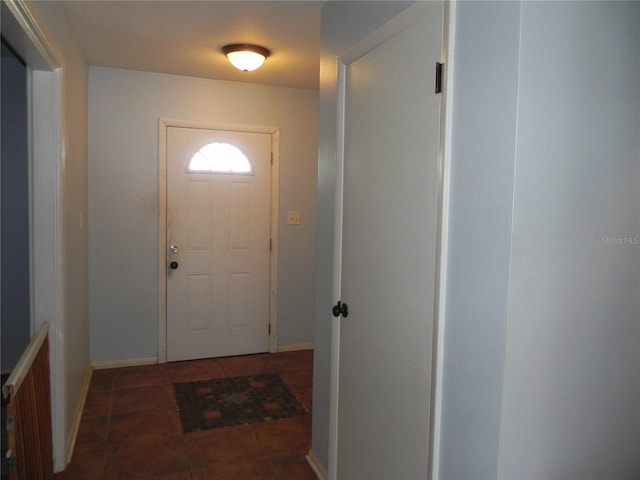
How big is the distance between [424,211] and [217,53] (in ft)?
7.54

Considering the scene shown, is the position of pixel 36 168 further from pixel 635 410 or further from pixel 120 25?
pixel 635 410

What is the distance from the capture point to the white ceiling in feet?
8.02

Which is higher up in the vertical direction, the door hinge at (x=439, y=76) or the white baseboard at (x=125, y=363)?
the door hinge at (x=439, y=76)

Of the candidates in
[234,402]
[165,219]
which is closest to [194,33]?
[165,219]

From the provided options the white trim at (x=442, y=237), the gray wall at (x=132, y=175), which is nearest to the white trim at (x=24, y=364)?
the white trim at (x=442, y=237)

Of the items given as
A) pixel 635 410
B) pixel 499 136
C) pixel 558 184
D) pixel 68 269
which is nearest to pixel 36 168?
pixel 68 269

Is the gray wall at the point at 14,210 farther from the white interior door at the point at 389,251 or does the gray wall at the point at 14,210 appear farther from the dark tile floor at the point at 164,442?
the white interior door at the point at 389,251

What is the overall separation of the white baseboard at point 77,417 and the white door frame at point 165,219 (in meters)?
0.61

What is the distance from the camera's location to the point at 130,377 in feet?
11.8

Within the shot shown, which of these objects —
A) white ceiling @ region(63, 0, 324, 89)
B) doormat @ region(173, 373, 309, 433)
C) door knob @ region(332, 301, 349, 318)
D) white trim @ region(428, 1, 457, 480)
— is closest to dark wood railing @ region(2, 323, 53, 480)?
doormat @ region(173, 373, 309, 433)

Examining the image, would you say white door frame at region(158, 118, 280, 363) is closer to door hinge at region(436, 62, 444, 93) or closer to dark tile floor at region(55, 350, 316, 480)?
dark tile floor at region(55, 350, 316, 480)

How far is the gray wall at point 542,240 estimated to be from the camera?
1175 millimetres

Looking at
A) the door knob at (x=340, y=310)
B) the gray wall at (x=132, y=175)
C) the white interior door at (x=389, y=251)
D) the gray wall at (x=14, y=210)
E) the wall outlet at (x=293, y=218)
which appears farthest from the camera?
the wall outlet at (x=293, y=218)

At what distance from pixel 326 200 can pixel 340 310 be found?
55 centimetres
